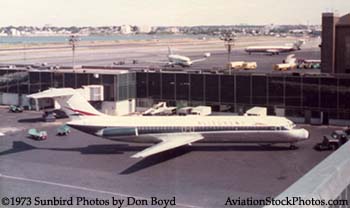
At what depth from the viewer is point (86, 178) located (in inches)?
717

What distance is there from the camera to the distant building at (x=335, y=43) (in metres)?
37.0

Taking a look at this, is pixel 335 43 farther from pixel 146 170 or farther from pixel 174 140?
pixel 146 170

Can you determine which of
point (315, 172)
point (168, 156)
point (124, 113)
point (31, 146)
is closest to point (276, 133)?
point (168, 156)

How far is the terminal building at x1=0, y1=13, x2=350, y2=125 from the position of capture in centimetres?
3037

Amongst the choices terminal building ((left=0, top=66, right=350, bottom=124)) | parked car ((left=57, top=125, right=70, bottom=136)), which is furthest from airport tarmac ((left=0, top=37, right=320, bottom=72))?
parked car ((left=57, top=125, right=70, bottom=136))

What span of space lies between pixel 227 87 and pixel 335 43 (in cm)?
990

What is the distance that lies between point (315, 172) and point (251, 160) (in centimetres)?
1827

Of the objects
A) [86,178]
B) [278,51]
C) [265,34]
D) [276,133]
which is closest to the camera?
[86,178]

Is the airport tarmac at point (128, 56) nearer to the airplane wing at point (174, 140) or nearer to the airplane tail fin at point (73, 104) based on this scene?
the airplane tail fin at point (73, 104)

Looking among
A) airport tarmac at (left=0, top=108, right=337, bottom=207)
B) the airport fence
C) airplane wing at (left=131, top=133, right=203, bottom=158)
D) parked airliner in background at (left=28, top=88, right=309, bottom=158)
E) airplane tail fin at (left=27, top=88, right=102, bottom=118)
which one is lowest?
airport tarmac at (left=0, top=108, right=337, bottom=207)

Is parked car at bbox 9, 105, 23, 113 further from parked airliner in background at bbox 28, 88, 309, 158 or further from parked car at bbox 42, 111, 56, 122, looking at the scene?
parked airliner in background at bbox 28, 88, 309, 158

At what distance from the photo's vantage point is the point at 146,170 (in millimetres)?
19453

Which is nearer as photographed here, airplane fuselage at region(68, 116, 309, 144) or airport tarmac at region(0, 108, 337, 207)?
airport tarmac at region(0, 108, 337, 207)

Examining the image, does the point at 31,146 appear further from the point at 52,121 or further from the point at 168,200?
the point at 168,200
